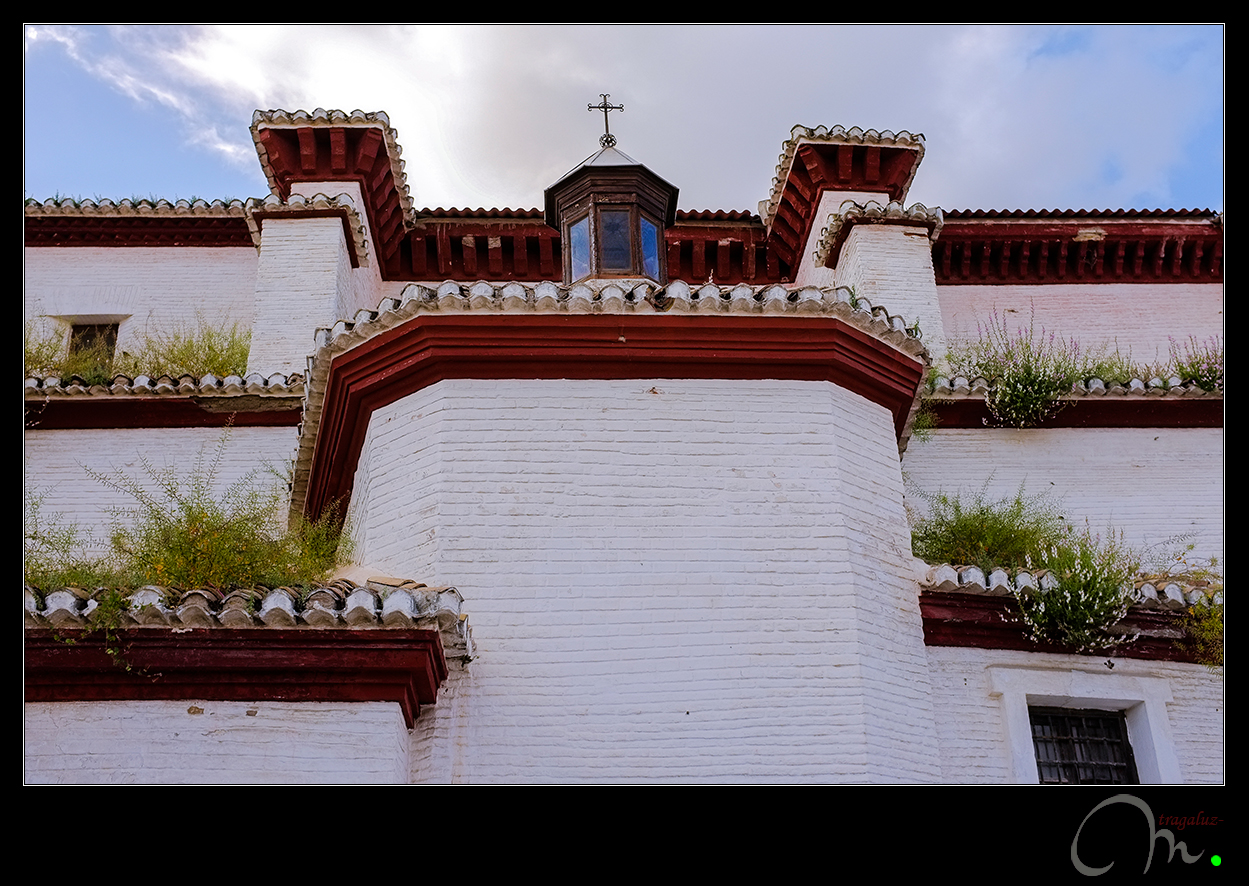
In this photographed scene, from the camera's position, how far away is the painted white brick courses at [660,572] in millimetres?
6418

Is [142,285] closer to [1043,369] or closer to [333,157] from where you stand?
[333,157]

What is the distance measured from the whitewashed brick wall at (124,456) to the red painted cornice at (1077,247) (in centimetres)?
725

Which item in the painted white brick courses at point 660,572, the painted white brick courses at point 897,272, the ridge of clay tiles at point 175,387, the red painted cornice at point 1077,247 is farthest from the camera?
the red painted cornice at point 1077,247

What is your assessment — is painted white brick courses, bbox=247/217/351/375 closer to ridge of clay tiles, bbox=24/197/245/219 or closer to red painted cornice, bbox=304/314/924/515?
ridge of clay tiles, bbox=24/197/245/219

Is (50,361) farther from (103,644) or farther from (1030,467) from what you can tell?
(1030,467)

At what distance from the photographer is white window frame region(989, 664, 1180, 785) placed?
23.4 feet

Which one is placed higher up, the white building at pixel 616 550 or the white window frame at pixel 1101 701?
A: the white building at pixel 616 550

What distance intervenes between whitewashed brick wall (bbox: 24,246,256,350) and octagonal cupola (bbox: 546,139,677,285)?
4627 millimetres

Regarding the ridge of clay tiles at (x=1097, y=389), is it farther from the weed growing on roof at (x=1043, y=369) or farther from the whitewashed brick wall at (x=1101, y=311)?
the whitewashed brick wall at (x=1101, y=311)

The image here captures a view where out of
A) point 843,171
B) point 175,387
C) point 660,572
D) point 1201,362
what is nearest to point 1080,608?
point 660,572

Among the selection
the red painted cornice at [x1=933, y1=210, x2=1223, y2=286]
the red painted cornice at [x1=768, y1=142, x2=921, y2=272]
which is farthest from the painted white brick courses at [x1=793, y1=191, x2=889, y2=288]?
the red painted cornice at [x1=933, y1=210, x2=1223, y2=286]

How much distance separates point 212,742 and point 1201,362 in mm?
9167

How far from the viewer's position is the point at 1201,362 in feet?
37.2

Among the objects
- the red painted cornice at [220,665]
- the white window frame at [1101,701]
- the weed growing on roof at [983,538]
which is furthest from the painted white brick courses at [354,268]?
the white window frame at [1101,701]
